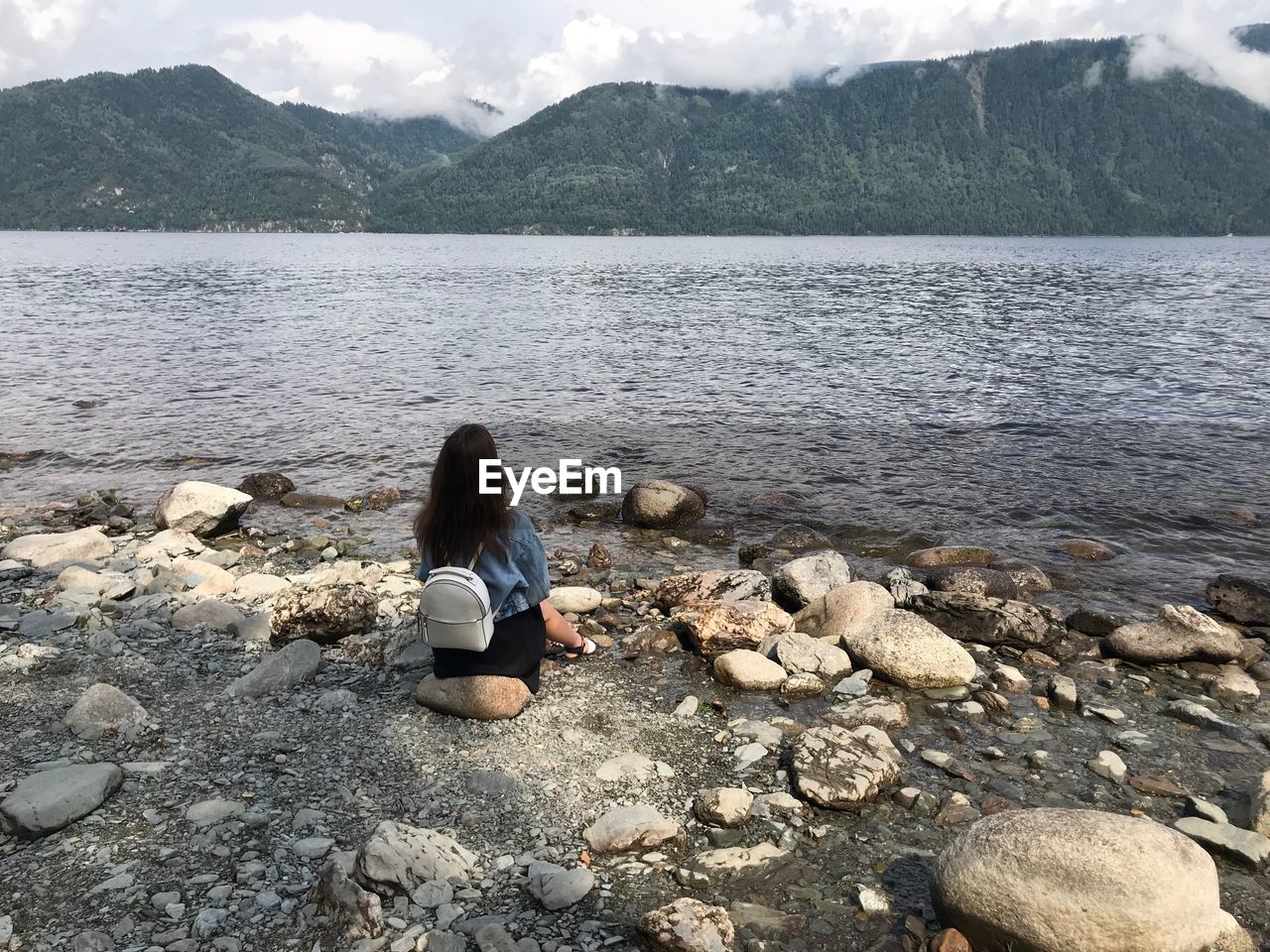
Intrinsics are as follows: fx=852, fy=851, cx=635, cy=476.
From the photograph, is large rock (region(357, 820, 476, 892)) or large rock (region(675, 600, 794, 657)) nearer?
large rock (region(357, 820, 476, 892))

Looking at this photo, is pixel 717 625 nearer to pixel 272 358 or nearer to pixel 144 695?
pixel 144 695

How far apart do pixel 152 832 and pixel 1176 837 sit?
6.37 metres

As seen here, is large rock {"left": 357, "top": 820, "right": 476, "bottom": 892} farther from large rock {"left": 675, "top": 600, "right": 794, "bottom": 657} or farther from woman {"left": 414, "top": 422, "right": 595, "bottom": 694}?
large rock {"left": 675, "top": 600, "right": 794, "bottom": 657}

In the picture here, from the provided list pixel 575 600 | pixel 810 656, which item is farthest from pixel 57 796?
pixel 810 656

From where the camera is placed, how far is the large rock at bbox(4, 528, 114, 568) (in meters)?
12.1

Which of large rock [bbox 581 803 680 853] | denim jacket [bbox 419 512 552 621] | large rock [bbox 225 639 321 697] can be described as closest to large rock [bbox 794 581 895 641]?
denim jacket [bbox 419 512 552 621]

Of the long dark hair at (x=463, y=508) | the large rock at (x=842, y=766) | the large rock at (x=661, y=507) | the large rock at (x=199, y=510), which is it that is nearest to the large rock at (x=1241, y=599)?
the large rock at (x=842, y=766)

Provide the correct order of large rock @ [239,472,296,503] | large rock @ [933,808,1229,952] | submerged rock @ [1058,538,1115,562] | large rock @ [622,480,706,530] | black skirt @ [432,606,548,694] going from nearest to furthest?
1. large rock @ [933,808,1229,952]
2. black skirt @ [432,606,548,694]
3. submerged rock @ [1058,538,1115,562]
4. large rock @ [622,480,706,530]
5. large rock @ [239,472,296,503]

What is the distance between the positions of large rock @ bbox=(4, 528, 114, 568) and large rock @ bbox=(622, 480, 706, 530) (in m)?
8.19

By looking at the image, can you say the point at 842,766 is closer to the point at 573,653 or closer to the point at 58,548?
the point at 573,653

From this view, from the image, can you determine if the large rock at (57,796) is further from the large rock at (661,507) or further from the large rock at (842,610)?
the large rock at (661,507)

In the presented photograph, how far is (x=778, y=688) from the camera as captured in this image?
8.58 m

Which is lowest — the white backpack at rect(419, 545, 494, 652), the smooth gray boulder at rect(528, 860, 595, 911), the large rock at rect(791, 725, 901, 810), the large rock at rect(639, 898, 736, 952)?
the large rock at rect(791, 725, 901, 810)

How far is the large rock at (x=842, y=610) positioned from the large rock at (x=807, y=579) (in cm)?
41
